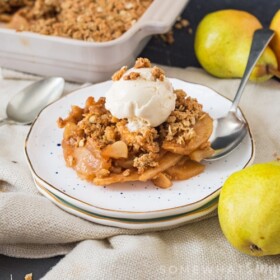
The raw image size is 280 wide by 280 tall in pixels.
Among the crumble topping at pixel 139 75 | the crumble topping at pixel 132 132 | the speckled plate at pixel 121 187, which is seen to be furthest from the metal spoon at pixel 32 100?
the crumble topping at pixel 139 75

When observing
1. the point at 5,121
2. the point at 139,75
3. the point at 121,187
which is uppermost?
the point at 139,75

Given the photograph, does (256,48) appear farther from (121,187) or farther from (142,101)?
(121,187)

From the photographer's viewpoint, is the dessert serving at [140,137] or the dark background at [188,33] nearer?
the dessert serving at [140,137]

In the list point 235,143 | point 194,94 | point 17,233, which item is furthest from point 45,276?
point 194,94

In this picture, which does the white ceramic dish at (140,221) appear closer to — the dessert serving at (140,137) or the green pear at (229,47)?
the dessert serving at (140,137)

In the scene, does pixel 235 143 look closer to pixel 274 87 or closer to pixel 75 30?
pixel 274 87

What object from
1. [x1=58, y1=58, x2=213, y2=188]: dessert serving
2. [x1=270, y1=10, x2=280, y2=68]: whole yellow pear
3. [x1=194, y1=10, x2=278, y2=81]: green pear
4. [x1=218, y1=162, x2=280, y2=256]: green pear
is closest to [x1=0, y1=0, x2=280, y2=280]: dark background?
[x1=194, y1=10, x2=278, y2=81]: green pear

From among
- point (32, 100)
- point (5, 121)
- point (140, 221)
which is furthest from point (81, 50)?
point (140, 221)
